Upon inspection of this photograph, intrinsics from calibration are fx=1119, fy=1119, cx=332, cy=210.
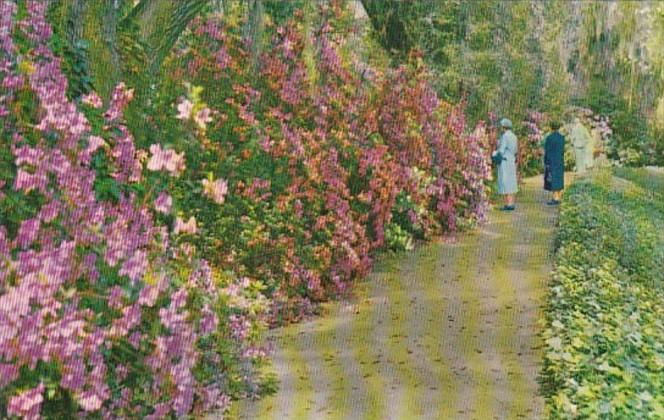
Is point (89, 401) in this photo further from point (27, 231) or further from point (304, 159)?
point (304, 159)

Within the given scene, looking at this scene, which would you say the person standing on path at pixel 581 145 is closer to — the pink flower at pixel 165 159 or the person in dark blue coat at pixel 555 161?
the person in dark blue coat at pixel 555 161

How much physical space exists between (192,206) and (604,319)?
11.8 feet

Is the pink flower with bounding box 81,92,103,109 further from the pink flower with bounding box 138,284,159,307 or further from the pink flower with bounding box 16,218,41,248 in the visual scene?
the pink flower with bounding box 138,284,159,307

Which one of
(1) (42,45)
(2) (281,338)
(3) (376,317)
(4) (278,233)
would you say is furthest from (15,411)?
(4) (278,233)

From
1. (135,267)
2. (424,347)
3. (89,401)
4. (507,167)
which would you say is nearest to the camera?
(89,401)

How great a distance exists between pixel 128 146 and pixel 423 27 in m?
14.7

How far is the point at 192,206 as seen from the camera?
9.52 metres

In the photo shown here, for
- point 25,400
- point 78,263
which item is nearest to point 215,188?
point 78,263

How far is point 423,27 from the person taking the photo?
19.4 m

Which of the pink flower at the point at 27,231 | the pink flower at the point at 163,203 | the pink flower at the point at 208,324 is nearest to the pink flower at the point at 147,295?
the pink flower at the point at 163,203

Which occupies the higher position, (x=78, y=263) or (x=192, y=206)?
(x=78, y=263)

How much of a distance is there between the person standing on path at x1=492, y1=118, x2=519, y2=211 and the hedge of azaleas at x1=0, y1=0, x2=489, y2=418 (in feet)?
5.28

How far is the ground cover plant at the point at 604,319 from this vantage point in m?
6.15

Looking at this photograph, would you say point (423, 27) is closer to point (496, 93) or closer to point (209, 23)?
point (496, 93)
